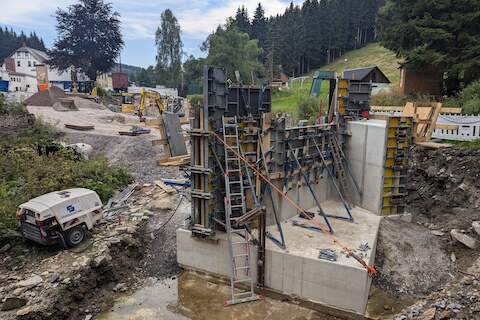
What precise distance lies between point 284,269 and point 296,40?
202ft

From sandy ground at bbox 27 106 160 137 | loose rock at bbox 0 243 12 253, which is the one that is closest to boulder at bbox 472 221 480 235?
loose rock at bbox 0 243 12 253

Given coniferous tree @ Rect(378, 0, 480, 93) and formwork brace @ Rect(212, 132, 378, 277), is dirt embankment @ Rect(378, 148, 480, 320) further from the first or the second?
coniferous tree @ Rect(378, 0, 480, 93)

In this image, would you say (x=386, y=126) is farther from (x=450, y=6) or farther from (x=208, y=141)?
(x=450, y=6)

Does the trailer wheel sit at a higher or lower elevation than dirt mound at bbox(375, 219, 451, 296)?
higher

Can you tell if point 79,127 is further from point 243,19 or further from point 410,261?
point 243,19

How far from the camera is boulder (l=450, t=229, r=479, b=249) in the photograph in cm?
1142

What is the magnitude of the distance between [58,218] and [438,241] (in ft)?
40.8

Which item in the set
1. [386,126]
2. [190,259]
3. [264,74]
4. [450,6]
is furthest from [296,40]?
[190,259]

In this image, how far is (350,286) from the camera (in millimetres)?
9445

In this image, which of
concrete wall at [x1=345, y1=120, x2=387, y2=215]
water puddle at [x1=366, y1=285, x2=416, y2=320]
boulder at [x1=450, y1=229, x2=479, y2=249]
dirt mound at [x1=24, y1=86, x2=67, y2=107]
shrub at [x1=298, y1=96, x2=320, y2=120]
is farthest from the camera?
dirt mound at [x1=24, y1=86, x2=67, y2=107]

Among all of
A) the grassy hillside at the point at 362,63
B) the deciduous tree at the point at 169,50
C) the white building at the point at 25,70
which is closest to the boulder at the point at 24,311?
the grassy hillside at the point at 362,63

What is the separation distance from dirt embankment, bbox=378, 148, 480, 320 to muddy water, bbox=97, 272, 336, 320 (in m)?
2.98

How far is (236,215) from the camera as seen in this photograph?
10.9m

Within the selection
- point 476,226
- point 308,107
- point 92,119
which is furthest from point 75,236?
point 92,119
